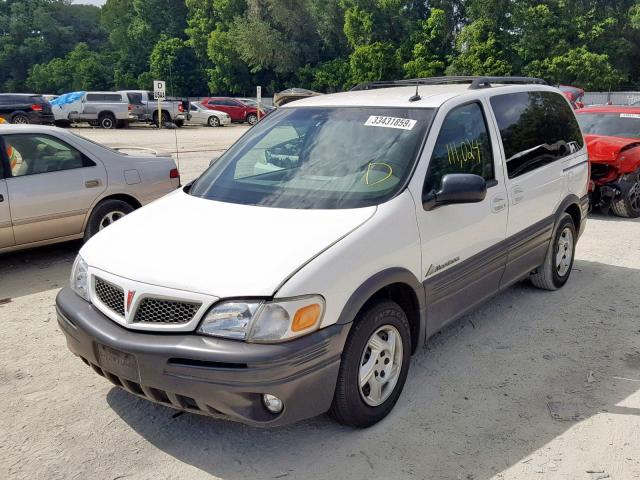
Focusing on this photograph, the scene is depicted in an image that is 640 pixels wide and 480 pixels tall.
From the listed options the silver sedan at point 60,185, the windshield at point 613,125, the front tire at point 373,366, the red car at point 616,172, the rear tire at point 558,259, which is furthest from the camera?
the windshield at point 613,125

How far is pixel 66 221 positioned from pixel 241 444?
13.1ft

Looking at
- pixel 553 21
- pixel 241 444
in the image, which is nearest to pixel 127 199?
pixel 241 444

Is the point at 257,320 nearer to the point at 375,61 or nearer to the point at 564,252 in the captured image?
the point at 564,252

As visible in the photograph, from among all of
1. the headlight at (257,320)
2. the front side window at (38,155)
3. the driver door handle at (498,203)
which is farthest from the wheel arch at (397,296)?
the front side window at (38,155)

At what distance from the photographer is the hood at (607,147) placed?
8.70m

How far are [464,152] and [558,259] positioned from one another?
2052 mm

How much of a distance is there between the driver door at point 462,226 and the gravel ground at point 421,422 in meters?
0.46

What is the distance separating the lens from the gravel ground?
3121mm

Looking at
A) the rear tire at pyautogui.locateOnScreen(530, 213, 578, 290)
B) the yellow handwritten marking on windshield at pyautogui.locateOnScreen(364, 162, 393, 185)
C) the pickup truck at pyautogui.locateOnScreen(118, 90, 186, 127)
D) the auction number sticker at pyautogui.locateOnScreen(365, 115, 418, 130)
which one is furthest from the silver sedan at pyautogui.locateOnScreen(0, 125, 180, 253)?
the pickup truck at pyautogui.locateOnScreen(118, 90, 186, 127)

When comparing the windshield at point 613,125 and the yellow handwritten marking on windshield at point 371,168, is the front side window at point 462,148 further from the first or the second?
the windshield at point 613,125

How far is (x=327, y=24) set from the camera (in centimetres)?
5809

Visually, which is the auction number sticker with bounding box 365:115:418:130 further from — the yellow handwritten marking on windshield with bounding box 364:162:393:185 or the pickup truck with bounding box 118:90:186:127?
the pickup truck with bounding box 118:90:186:127

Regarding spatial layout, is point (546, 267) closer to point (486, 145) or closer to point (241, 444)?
point (486, 145)

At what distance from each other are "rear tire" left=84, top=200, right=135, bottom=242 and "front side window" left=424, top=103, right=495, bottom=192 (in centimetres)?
417
